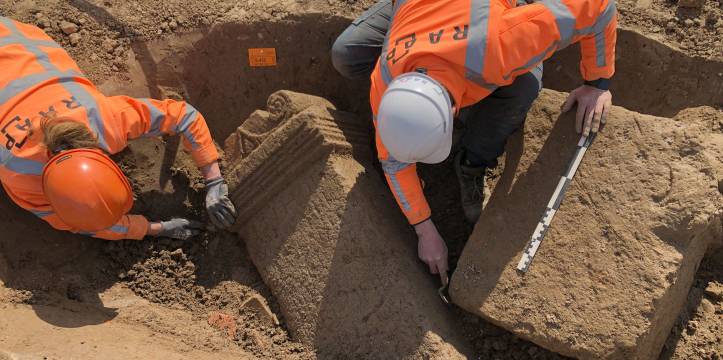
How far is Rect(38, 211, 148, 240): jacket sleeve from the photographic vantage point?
128 inches

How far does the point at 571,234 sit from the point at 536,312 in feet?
1.35

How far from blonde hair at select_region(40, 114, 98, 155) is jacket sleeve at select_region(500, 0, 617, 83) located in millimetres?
2033

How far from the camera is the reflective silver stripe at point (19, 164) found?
2.97 meters

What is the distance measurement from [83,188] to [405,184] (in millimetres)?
1599

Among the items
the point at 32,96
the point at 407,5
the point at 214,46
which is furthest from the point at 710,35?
the point at 32,96

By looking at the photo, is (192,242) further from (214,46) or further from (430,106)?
(430,106)

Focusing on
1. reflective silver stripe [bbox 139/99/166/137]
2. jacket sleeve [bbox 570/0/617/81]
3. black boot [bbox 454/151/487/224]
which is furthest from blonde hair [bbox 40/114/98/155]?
jacket sleeve [bbox 570/0/617/81]

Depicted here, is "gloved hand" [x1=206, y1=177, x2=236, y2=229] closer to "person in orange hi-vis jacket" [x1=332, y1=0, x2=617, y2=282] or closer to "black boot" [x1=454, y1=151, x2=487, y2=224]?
"person in orange hi-vis jacket" [x1=332, y1=0, x2=617, y2=282]

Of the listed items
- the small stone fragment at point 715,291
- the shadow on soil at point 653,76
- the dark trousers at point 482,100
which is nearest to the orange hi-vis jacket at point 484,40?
the dark trousers at point 482,100

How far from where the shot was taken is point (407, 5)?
2.85 m

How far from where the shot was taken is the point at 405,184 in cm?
287

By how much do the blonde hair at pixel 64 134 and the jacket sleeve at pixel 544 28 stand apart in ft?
6.67

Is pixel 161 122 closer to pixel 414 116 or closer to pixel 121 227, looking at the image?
pixel 121 227

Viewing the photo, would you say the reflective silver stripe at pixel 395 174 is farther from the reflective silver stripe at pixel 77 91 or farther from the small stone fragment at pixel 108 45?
the small stone fragment at pixel 108 45
